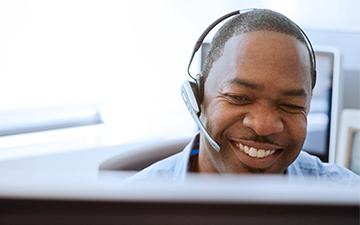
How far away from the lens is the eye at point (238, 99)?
2.60 ft

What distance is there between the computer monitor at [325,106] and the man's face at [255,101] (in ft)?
0.38

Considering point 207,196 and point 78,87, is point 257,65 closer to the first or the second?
point 78,87

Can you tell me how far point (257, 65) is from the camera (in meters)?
0.78

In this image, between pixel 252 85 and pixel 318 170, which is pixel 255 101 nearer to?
pixel 252 85

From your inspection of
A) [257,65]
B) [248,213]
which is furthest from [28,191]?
[257,65]

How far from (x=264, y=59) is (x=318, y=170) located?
193 mm

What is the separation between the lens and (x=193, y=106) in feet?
2.68

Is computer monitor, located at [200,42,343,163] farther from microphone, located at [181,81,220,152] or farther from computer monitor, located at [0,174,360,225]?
computer monitor, located at [0,174,360,225]

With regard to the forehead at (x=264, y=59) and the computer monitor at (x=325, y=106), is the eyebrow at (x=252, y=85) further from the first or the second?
the computer monitor at (x=325, y=106)

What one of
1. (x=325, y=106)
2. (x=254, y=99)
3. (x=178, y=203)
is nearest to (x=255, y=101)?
(x=254, y=99)

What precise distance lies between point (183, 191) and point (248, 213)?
0.12 ft

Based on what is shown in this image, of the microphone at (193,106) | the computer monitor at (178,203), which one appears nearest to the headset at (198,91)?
the microphone at (193,106)

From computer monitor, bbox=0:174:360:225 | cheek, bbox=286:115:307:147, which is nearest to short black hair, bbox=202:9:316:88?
cheek, bbox=286:115:307:147

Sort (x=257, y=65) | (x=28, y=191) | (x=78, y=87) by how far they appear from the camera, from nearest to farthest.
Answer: (x=28, y=191) < (x=257, y=65) < (x=78, y=87)
